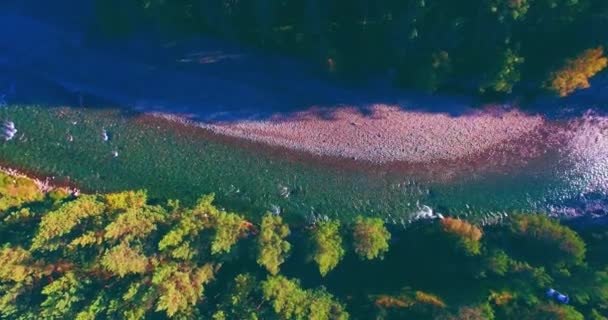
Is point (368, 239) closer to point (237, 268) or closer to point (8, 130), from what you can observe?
point (237, 268)

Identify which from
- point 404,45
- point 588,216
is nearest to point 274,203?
point 404,45

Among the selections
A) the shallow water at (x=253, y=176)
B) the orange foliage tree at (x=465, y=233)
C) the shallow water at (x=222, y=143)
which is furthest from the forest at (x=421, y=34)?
the orange foliage tree at (x=465, y=233)

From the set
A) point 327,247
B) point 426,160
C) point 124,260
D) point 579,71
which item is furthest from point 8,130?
point 579,71

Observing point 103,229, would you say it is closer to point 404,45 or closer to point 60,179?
point 60,179

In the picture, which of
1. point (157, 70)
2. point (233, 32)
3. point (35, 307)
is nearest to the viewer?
point (35, 307)

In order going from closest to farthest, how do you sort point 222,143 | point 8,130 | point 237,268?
point 237,268 < point 8,130 < point 222,143

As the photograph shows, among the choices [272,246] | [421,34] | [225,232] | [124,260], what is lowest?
[124,260]
